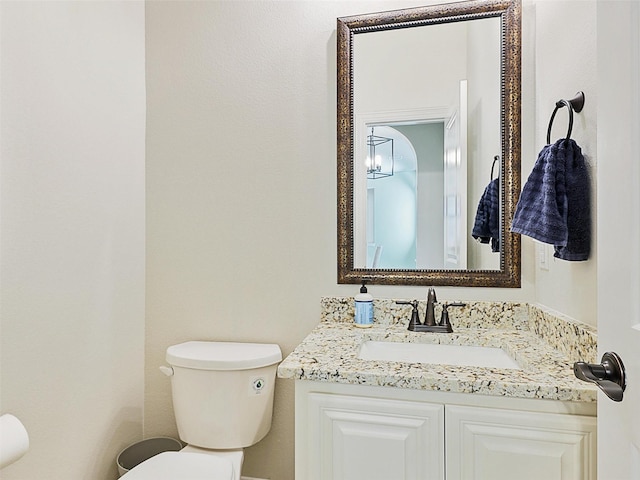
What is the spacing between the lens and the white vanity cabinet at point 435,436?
1.00 m

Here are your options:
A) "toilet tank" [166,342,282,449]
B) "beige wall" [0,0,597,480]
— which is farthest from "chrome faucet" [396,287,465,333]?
"toilet tank" [166,342,282,449]

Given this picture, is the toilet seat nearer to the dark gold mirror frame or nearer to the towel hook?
the dark gold mirror frame

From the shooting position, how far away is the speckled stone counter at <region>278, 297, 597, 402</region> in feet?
3.39

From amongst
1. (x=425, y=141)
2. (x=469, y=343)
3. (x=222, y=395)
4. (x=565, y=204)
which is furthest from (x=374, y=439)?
(x=425, y=141)

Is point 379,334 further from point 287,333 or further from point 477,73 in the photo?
point 477,73

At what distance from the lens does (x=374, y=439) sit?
1.11 m

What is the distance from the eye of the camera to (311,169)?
1725 millimetres

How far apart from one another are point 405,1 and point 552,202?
102 cm

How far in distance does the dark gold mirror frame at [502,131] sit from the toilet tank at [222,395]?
0.50m

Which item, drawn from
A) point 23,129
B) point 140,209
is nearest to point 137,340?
point 140,209

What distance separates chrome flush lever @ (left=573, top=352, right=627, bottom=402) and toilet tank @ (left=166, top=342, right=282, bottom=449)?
113 cm

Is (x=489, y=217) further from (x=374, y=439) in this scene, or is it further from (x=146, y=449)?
(x=146, y=449)

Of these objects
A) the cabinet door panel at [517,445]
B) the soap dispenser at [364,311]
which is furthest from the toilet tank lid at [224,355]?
the cabinet door panel at [517,445]

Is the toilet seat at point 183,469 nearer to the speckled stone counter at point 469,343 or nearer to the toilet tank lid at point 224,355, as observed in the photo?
the toilet tank lid at point 224,355
